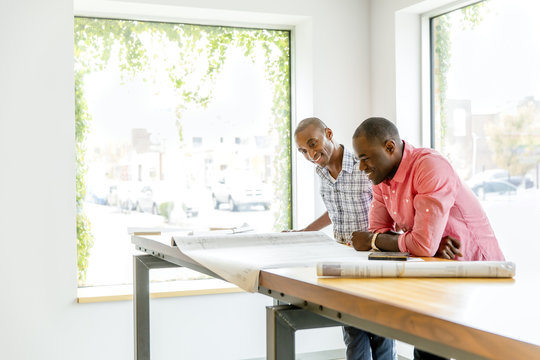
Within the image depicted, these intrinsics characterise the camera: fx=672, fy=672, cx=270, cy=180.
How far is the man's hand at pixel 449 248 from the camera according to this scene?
1.85 metres

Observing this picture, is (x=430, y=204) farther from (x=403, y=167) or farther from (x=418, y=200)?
(x=403, y=167)

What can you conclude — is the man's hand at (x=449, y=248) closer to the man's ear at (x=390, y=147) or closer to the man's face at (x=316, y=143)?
the man's ear at (x=390, y=147)

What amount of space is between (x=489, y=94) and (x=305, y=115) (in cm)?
116

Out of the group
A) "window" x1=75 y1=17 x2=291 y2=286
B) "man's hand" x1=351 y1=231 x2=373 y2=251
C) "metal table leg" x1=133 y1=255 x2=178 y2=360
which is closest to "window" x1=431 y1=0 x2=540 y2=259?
"window" x1=75 y1=17 x2=291 y2=286

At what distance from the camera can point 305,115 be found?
4.25m

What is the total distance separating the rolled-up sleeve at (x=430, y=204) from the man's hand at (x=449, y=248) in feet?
0.22

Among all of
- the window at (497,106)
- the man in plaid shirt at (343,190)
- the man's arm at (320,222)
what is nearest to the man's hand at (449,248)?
the man in plaid shirt at (343,190)

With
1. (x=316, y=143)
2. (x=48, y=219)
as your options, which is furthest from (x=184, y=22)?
(x=316, y=143)

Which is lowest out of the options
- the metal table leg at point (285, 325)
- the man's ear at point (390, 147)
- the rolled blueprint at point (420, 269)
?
the metal table leg at point (285, 325)

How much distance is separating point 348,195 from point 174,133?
1644 millimetres

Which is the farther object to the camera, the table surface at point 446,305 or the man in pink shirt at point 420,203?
the man in pink shirt at point 420,203

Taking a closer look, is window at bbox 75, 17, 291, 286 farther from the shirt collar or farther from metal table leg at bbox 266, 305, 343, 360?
metal table leg at bbox 266, 305, 343, 360

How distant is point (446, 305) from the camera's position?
40.2 inches

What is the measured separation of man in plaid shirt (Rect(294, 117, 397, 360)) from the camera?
2.70 m
